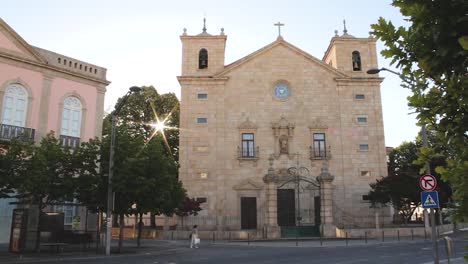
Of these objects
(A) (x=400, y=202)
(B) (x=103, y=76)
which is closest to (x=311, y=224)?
(A) (x=400, y=202)

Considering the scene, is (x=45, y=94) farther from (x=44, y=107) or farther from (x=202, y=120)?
(x=202, y=120)

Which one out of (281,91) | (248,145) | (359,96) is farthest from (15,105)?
(359,96)

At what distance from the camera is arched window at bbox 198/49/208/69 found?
4091cm

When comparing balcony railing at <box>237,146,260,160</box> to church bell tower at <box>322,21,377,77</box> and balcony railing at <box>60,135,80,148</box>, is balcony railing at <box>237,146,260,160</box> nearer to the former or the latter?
church bell tower at <box>322,21,377,77</box>

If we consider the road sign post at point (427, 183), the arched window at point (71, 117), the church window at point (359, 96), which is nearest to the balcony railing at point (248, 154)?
the church window at point (359, 96)

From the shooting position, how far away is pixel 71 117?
27.1m

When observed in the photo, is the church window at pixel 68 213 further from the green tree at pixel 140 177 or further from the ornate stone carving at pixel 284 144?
the ornate stone carving at pixel 284 144

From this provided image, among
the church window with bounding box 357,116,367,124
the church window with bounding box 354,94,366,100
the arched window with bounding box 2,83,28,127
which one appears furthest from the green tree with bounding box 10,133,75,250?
the church window with bounding box 354,94,366,100

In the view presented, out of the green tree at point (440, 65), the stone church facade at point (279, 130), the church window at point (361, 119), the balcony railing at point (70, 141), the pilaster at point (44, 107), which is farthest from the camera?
the church window at point (361, 119)

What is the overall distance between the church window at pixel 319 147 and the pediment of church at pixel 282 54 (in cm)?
630

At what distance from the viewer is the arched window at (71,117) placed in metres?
26.7

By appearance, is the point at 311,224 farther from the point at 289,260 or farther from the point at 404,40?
the point at 404,40

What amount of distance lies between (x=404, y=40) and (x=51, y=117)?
25.1m

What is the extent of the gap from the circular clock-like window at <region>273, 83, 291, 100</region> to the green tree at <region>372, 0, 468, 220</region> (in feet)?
115
